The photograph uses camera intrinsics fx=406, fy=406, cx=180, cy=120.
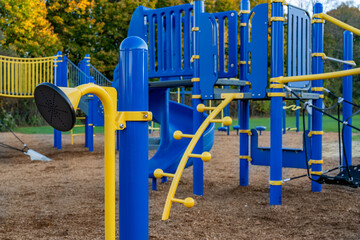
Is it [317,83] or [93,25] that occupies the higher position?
[93,25]

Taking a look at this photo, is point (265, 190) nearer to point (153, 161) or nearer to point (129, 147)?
point (153, 161)

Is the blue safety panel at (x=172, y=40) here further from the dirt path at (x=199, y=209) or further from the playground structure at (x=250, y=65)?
the dirt path at (x=199, y=209)

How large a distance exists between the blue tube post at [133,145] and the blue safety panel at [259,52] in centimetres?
287

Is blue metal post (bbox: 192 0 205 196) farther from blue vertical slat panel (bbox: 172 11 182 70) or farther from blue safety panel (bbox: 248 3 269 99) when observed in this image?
blue safety panel (bbox: 248 3 269 99)

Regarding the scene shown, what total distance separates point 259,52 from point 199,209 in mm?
1899

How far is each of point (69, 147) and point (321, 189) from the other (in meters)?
7.73

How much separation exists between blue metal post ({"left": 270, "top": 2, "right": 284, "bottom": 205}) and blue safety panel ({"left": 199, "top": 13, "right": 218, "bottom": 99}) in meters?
0.75

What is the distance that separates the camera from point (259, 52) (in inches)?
183

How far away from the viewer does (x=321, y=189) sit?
5.45 meters

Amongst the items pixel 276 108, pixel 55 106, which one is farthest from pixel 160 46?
pixel 55 106

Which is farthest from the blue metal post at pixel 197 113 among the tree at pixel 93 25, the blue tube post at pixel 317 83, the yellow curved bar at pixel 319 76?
the tree at pixel 93 25

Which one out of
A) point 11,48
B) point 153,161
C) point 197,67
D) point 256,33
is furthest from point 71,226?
point 11,48

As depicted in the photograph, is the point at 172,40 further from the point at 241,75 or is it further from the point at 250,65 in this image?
→ the point at 250,65

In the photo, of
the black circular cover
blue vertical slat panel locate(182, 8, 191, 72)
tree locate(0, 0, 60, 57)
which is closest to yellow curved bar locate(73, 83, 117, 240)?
the black circular cover
